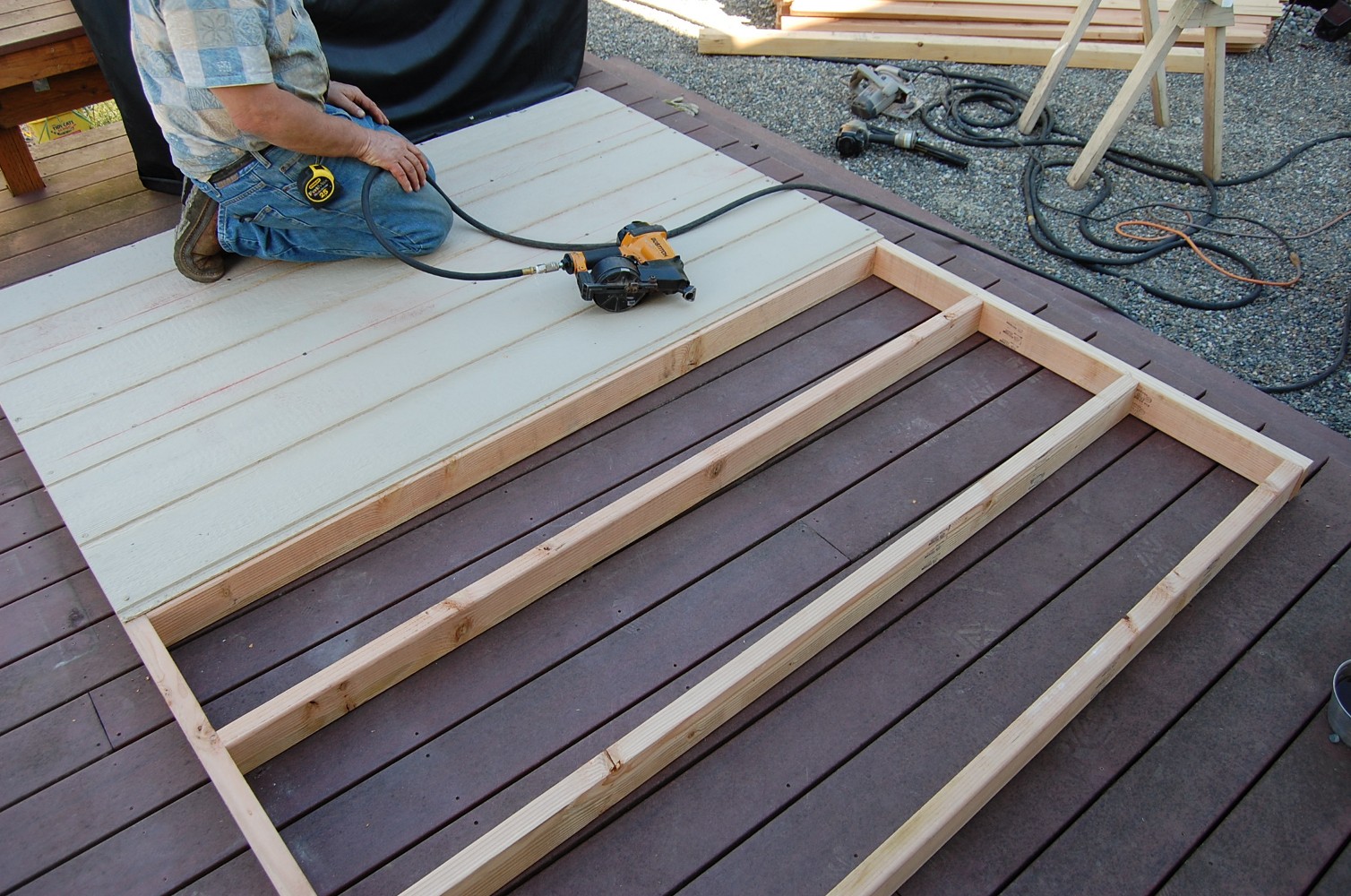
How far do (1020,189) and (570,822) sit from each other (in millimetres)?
3280

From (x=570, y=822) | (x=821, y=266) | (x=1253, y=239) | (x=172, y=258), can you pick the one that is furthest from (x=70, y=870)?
(x=1253, y=239)

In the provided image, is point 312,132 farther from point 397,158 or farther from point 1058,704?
point 1058,704

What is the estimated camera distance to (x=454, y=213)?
9.58ft

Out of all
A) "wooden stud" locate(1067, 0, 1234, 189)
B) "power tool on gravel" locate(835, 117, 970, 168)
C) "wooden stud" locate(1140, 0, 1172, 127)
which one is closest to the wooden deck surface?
"wooden stud" locate(1067, 0, 1234, 189)

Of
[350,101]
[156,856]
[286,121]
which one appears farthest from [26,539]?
[350,101]

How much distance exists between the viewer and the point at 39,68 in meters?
2.73

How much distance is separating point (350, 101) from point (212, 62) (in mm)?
731

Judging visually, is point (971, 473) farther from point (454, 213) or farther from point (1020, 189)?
point (1020, 189)

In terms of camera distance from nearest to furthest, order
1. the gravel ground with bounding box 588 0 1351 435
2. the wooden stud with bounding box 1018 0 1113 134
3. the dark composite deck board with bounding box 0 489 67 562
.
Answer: the dark composite deck board with bounding box 0 489 67 562 → the gravel ground with bounding box 588 0 1351 435 → the wooden stud with bounding box 1018 0 1113 134

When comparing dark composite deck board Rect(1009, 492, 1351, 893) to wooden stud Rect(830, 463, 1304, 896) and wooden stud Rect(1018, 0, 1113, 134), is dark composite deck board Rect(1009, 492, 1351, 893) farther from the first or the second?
wooden stud Rect(1018, 0, 1113, 134)

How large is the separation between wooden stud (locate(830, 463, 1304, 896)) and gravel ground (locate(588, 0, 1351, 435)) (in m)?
1.09

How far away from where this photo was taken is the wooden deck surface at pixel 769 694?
5.28 ft

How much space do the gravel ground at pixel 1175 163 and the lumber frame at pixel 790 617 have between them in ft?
2.96

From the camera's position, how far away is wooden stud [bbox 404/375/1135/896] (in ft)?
4.92
